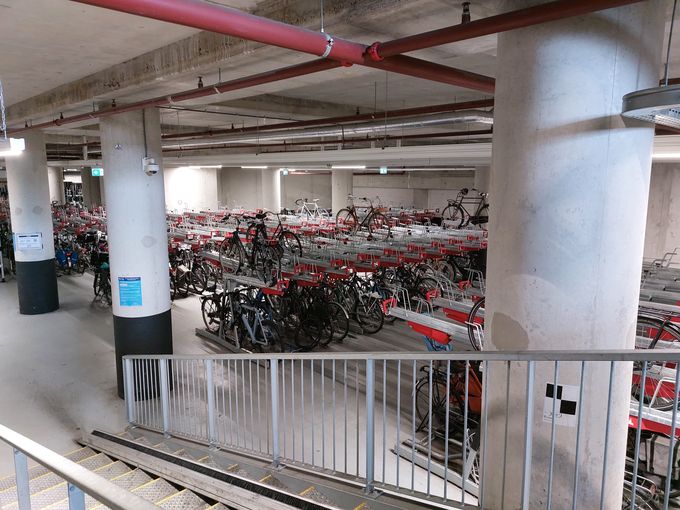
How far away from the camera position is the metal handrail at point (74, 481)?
116 cm

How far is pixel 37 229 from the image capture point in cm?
1014

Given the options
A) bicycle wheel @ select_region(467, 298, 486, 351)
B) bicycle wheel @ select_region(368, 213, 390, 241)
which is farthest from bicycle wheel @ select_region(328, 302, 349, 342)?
bicycle wheel @ select_region(467, 298, 486, 351)

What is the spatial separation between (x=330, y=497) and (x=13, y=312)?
989 cm

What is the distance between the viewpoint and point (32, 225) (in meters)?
10.1

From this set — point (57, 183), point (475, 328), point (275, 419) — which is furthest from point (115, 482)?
point (57, 183)

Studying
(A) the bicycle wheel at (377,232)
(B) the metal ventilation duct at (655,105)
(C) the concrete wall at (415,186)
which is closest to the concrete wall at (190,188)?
(C) the concrete wall at (415,186)

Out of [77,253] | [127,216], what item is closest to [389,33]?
[127,216]

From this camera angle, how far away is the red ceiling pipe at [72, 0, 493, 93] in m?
1.89

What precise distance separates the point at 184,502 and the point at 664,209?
1142 centimetres

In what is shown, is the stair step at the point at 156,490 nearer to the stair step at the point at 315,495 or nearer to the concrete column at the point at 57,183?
the stair step at the point at 315,495

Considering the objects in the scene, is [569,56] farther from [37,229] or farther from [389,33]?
[37,229]

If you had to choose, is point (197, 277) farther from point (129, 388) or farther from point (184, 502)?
point (184, 502)

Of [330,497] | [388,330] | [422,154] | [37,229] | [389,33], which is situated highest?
[389,33]

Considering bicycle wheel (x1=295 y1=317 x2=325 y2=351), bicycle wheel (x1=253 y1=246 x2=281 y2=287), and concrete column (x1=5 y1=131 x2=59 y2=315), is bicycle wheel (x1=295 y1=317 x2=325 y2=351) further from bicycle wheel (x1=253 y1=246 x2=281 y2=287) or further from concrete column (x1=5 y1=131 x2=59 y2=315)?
concrete column (x1=5 y1=131 x2=59 y2=315)
